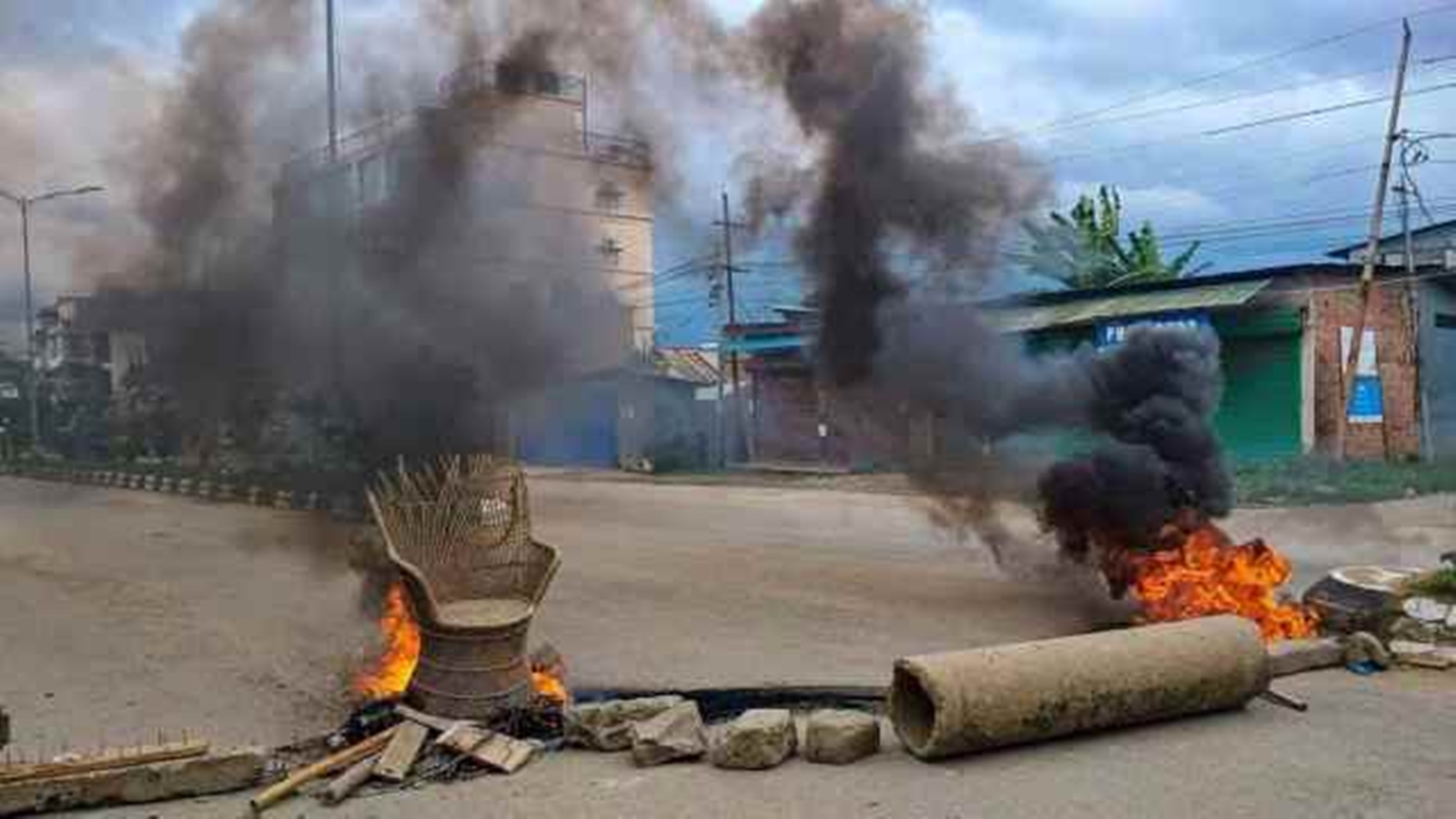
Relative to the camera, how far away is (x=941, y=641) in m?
7.91

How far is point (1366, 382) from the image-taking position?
22.7 metres

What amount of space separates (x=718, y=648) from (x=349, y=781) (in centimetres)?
323

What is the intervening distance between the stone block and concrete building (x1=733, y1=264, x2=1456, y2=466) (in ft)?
47.0

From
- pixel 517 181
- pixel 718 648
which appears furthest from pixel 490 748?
pixel 517 181

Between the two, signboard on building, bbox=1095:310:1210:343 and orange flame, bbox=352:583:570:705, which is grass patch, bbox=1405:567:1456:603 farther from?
signboard on building, bbox=1095:310:1210:343

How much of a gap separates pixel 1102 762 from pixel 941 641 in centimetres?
281

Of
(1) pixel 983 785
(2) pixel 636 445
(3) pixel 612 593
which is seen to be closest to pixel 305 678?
(3) pixel 612 593

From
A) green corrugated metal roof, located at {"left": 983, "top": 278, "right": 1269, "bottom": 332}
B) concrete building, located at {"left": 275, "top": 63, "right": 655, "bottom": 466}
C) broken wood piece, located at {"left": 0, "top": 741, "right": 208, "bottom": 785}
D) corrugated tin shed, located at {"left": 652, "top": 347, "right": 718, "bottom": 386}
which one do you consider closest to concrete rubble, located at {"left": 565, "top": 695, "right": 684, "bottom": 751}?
broken wood piece, located at {"left": 0, "top": 741, "right": 208, "bottom": 785}

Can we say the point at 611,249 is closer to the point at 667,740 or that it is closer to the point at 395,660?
the point at 395,660

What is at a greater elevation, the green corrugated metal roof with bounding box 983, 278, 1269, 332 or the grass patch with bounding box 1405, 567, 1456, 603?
the green corrugated metal roof with bounding box 983, 278, 1269, 332

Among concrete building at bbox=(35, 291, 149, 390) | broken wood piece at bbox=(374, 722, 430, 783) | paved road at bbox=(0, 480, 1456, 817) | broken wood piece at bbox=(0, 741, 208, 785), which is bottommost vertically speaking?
paved road at bbox=(0, 480, 1456, 817)

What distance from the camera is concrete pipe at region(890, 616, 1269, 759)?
16.9 ft

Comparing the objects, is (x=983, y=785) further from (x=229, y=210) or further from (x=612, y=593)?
(x=229, y=210)

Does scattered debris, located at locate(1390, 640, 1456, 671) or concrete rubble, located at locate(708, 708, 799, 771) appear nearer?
concrete rubble, located at locate(708, 708, 799, 771)
